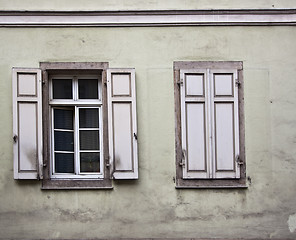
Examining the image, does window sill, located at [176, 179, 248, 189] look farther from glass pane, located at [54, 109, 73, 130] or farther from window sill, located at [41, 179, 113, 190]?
glass pane, located at [54, 109, 73, 130]

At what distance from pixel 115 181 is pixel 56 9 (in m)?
2.67

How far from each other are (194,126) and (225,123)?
46 centimetres

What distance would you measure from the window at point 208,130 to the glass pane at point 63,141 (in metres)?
1.59

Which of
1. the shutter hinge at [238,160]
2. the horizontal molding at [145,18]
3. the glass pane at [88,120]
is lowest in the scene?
Result: the shutter hinge at [238,160]

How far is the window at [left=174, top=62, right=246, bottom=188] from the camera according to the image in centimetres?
1214

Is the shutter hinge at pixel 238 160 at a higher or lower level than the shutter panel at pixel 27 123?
lower

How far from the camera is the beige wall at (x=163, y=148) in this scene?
12.1 metres

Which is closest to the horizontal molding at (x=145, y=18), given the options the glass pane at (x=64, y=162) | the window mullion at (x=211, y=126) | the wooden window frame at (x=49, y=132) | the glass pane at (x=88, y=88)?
the wooden window frame at (x=49, y=132)

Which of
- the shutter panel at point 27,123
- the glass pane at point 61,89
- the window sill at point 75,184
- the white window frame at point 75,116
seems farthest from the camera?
the glass pane at point 61,89

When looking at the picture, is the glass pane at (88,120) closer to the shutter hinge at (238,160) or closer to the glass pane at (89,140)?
the glass pane at (89,140)

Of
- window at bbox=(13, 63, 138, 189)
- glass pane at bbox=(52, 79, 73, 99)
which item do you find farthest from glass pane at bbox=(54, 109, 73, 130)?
glass pane at bbox=(52, 79, 73, 99)

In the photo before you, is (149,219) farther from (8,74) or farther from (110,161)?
(8,74)

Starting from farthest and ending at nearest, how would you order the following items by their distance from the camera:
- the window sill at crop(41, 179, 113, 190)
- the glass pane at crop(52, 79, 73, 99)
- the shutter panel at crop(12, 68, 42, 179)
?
1. the glass pane at crop(52, 79, 73, 99)
2. the window sill at crop(41, 179, 113, 190)
3. the shutter panel at crop(12, 68, 42, 179)

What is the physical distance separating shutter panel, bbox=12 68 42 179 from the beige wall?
16cm
